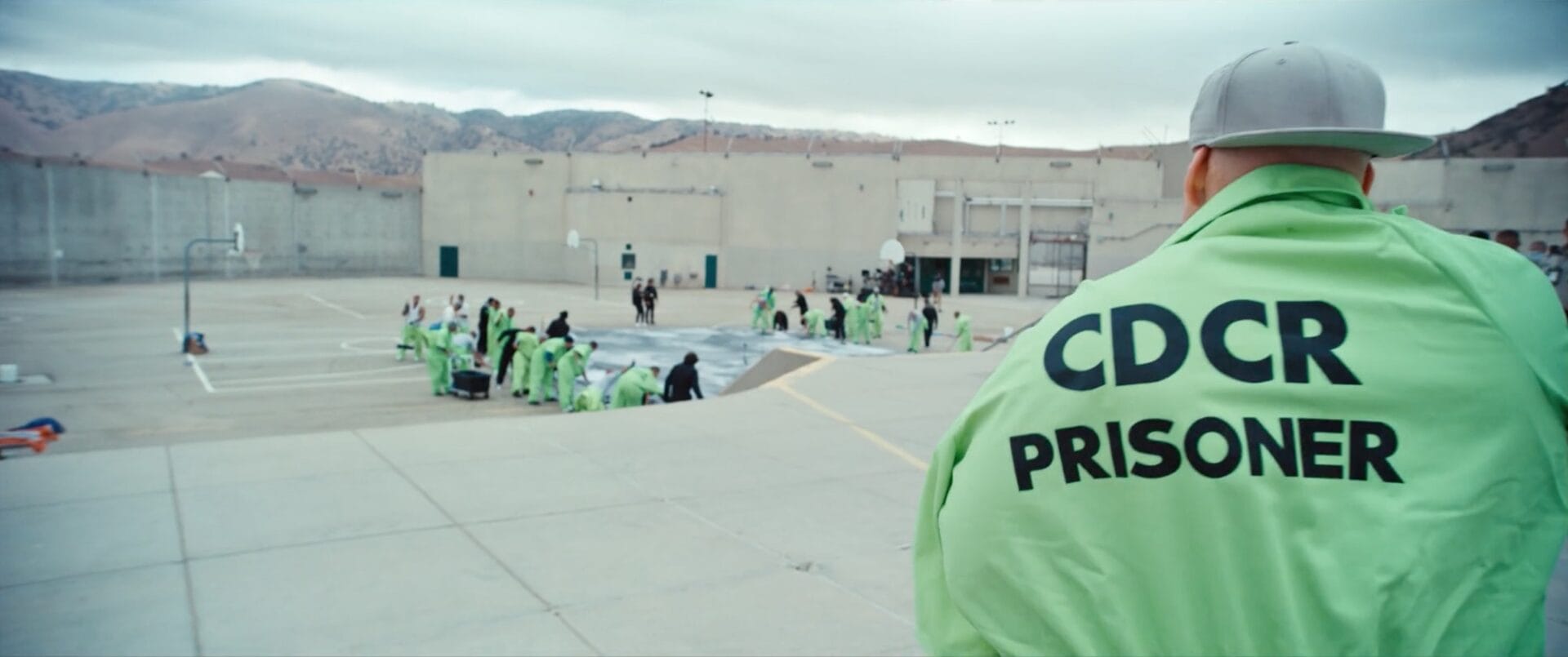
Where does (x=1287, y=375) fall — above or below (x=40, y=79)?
below

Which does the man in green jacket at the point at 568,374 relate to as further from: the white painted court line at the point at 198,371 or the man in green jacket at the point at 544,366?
the white painted court line at the point at 198,371

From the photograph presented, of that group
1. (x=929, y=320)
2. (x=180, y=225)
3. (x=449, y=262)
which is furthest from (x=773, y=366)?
(x=449, y=262)

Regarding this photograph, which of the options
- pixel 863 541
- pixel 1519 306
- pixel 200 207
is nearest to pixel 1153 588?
pixel 1519 306

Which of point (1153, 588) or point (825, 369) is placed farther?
point (825, 369)

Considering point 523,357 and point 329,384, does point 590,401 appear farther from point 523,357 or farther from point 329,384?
point 329,384

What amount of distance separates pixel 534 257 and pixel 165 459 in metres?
43.1

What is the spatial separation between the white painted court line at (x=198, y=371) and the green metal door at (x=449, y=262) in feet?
98.7

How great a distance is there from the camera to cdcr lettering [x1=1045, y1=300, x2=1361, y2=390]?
3.81ft

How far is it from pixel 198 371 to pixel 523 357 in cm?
664

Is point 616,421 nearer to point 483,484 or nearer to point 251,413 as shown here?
point 483,484

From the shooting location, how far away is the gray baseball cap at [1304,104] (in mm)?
1282

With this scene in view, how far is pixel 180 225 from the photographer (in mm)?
40781

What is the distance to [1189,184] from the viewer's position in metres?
1.45

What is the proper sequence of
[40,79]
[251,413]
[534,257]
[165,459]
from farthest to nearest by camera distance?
[534,257] → [251,413] → [165,459] → [40,79]
